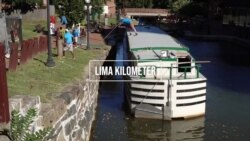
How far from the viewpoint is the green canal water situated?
780 inches

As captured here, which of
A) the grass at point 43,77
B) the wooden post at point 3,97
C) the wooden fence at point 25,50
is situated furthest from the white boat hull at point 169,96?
the wooden post at point 3,97

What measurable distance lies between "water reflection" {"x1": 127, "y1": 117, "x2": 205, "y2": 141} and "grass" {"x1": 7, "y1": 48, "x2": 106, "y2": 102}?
3.45 metres

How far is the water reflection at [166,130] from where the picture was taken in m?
19.7

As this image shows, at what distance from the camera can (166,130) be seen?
67.8 ft

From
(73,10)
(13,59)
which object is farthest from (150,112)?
(73,10)

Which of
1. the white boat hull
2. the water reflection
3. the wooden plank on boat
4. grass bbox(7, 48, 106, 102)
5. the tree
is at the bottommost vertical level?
the water reflection

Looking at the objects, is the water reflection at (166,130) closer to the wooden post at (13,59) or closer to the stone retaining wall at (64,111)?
the stone retaining wall at (64,111)

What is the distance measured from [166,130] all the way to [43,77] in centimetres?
647

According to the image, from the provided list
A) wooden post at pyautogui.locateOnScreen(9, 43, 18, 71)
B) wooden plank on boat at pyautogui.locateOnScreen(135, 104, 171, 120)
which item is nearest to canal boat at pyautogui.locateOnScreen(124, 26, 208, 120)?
wooden plank on boat at pyautogui.locateOnScreen(135, 104, 171, 120)

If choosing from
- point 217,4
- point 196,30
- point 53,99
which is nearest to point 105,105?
point 53,99

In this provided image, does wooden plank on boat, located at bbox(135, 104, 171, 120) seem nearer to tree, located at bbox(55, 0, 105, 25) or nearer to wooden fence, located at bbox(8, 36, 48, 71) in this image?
wooden fence, located at bbox(8, 36, 48, 71)

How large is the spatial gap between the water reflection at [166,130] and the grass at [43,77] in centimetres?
345

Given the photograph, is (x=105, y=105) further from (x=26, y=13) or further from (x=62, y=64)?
(x=26, y=13)

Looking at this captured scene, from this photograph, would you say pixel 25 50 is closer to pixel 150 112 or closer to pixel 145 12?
pixel 150 112
